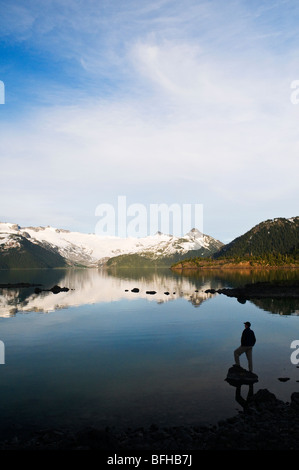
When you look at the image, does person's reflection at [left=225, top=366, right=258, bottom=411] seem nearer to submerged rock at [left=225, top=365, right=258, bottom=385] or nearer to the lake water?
submerged rock at [left=225, top=365, right=258, bottom=385]

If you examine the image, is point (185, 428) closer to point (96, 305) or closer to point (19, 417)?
point (19, 417)

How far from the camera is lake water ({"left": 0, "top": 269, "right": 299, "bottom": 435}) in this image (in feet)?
81.0

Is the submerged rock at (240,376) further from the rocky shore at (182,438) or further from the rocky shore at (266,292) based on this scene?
the rocky shore at (266,292)

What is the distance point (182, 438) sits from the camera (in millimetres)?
20203

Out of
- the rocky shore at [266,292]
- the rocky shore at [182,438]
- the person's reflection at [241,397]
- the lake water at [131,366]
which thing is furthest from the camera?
the rocky shore at [266,292]

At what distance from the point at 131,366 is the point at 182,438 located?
16.8 m

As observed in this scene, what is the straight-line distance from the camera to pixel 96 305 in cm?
9312

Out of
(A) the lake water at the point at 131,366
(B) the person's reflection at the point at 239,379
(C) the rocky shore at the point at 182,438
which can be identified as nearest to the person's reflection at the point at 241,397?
(B) the person's reflection at the point at 239,379

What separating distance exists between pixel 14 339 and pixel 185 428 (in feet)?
120

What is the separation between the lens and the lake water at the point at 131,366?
24688 millimetres

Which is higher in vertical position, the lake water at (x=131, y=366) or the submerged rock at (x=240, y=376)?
the submerged rock at (x=240, y=376)

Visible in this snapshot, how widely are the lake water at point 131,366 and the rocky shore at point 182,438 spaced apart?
4.61ft

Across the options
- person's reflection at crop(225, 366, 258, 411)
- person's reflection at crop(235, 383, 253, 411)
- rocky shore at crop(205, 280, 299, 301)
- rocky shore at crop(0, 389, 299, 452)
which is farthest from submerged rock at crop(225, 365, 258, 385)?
rocky shore at crop(205, 280, 299, 301)

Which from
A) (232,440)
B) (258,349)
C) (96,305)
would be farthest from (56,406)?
(96,305)
